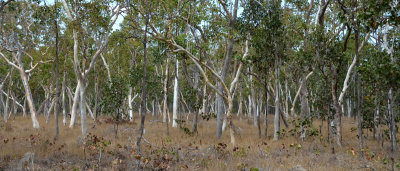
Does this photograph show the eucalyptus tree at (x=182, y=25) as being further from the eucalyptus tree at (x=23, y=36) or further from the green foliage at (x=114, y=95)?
the eucalyptus tree at (x=23, y=36)

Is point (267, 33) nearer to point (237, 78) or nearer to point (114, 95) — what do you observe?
point (237, 78)

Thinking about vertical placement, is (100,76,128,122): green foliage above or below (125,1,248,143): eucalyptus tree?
below

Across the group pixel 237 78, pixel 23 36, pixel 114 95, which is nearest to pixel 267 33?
pixel 237 78

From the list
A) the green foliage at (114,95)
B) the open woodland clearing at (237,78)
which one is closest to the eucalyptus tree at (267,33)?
the open woodland clearing at (237,78)

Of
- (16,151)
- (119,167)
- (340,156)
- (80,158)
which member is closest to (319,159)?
(340,156)

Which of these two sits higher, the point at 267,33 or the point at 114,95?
the point at 267,33

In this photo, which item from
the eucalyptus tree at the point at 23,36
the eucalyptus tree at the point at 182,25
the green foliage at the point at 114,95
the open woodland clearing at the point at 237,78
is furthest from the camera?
the eucalyptus tree at the point at 23,36

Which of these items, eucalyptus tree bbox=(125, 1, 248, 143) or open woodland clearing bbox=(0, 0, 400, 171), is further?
eucalyptus tree bbox=(125, 1, 248, 143)

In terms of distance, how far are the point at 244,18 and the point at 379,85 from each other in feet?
23.6

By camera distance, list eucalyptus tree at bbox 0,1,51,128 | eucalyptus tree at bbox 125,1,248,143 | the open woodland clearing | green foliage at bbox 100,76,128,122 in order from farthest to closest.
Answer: eucalyptus tree at bbox 0,1,51,128 → green foliage at bbox 100,76,128,122 → eucalyptus tree at bbox 125,1,248,143 → the open woodland clearing

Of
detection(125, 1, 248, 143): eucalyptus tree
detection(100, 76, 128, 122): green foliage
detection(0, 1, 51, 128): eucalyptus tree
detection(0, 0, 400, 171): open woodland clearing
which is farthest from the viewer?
detection(0, 1, 51, 128): eucalyptus tree

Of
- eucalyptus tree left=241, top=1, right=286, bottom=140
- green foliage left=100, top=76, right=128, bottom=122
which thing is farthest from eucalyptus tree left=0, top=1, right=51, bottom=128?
eucalyptus tree left=241, top=1, right=286, bottom=140

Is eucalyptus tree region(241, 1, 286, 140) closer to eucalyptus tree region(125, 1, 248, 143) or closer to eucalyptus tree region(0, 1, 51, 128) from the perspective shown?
eucalyptus tree region(125, 1, 248, 143)

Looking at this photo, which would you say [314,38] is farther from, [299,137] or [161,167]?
[161,167]
